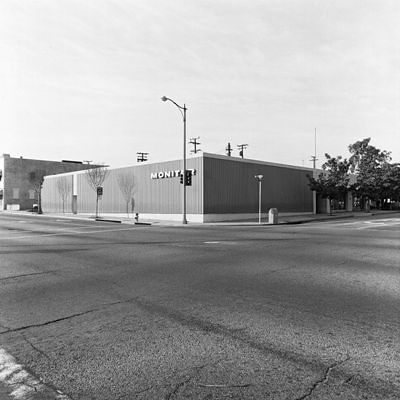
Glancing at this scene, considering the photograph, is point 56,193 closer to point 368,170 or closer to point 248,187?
point 248,187

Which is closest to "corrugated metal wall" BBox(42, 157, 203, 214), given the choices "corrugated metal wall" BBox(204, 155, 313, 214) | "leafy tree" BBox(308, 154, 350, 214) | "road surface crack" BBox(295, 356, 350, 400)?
"corrugated metal wall" BBox(204, 155, 313, 214)

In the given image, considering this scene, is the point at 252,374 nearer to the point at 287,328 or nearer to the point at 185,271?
the point at 287,328

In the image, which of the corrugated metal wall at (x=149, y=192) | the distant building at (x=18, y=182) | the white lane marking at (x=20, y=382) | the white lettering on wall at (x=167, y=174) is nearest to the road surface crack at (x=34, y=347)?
the white lane marking at (x=20, y=382)

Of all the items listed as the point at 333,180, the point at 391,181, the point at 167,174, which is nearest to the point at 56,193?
the point at 167,174

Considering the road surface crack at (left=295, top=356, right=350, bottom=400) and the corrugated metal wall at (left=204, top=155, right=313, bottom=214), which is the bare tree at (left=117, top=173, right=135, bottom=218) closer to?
the corrugated metal wall at (left=204, top=155, right=313, bottom=214)

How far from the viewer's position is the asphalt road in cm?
332

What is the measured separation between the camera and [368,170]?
157 feet

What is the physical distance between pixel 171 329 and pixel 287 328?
4.93 feet

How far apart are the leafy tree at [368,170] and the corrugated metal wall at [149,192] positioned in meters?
21.9

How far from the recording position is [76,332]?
471cm

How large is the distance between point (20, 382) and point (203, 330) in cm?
214

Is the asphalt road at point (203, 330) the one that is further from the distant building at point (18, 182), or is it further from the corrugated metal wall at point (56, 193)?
the distant building at point (18, 182)

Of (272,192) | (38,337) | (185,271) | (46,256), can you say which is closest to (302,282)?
(185,271)

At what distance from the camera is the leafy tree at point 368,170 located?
151 ft
